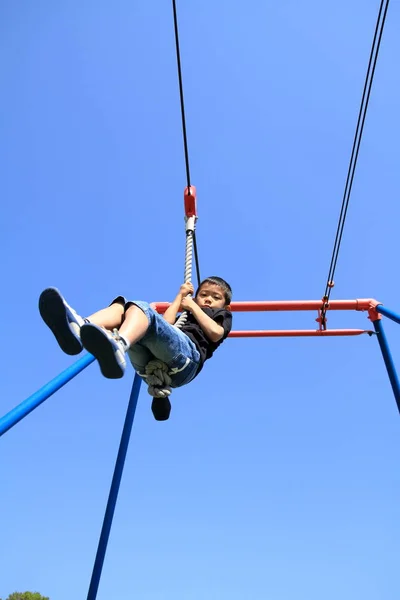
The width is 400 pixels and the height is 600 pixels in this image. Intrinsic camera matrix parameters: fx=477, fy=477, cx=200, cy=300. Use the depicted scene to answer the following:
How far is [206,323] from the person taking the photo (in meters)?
2.55

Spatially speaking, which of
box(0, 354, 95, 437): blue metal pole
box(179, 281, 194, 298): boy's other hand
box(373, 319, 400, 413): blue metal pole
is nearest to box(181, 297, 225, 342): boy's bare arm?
box(179, 281, 194, 298): boy's other hand

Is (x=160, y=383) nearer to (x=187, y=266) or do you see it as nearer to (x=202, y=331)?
(x=202, y=331)

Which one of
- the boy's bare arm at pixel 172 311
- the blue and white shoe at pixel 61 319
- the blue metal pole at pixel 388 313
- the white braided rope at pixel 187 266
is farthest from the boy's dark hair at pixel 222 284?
the blue metal pole at pixel 388 313

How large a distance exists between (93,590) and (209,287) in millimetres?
2356

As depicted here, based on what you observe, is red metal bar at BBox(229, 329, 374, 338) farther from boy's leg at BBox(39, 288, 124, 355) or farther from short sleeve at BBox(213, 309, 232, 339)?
boy's leg at BBox(39, 288, 124, 355)

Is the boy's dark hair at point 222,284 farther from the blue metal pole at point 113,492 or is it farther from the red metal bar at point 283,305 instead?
the blue metal pole at point 113,492

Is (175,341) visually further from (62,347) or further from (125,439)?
(125,439)

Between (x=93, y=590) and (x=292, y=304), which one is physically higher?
(x=292, y=304)

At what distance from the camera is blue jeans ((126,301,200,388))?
86.0 inches

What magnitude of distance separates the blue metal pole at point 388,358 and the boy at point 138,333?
1.74m

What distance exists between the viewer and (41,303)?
1.93 meters

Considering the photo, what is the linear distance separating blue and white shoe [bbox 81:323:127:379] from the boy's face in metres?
1.18

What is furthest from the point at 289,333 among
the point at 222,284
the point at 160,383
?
the point at 160,383

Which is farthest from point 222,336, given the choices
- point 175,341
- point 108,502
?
point 108,502
